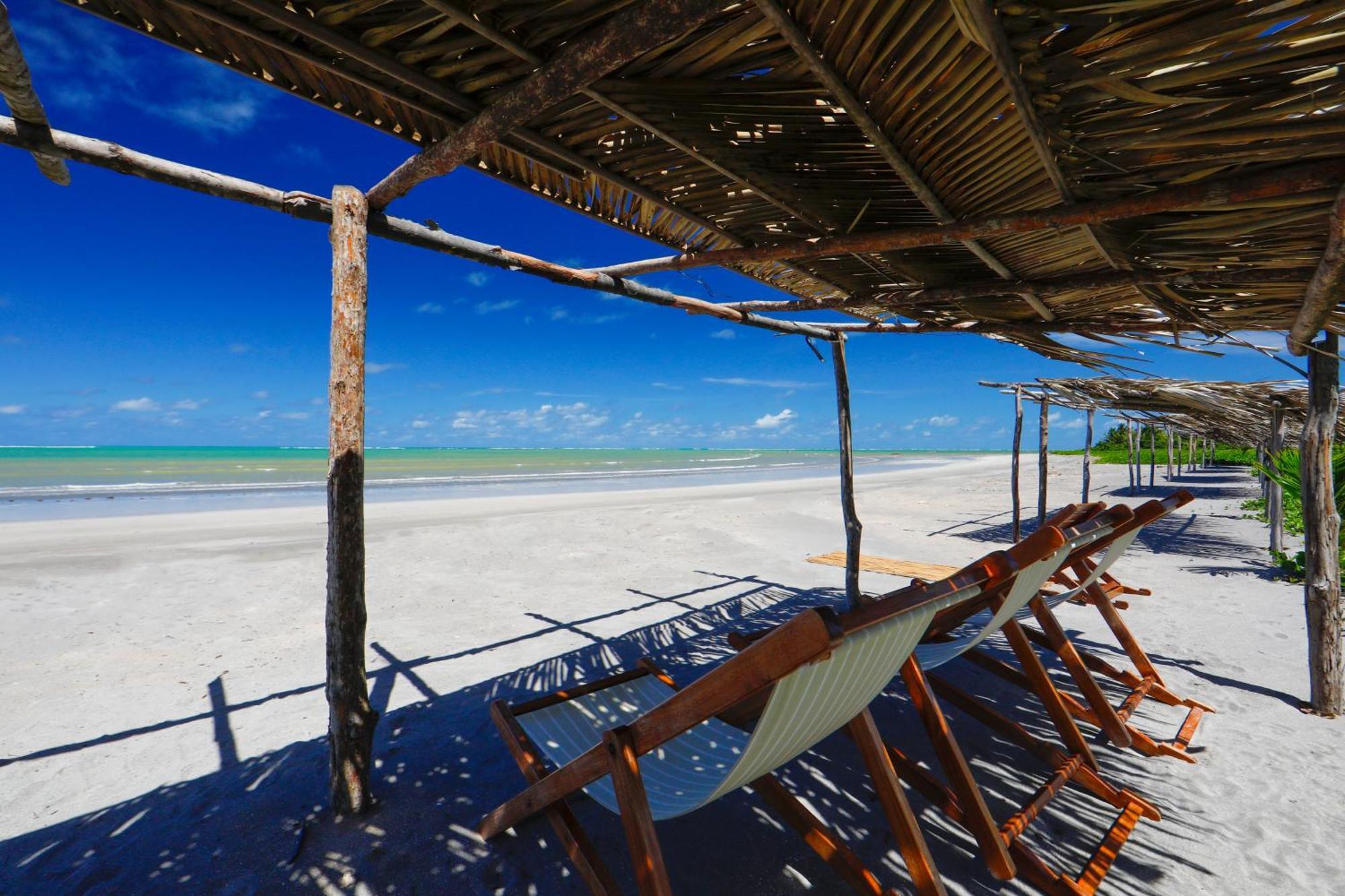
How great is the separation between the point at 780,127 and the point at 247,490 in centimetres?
2169

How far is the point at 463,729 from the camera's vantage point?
300cm

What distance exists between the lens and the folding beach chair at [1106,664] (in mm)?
2619

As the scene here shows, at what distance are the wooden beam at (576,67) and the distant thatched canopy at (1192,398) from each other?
5.86 metres

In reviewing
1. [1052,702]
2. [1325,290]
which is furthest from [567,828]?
[1325,290]

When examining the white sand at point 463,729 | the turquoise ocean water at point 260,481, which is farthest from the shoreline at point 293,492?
the white sand at point 463,729

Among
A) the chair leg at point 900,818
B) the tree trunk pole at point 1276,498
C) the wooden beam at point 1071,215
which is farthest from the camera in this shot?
→ the tree trunk pole at point 1276,498

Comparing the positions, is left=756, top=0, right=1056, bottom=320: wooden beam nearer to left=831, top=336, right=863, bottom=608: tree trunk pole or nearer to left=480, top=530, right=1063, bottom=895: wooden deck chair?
left=480, top=530, right=1063, bottom=895: wooden deck chair

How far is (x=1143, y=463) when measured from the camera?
3347cm

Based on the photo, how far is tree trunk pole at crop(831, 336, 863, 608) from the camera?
16.3ft

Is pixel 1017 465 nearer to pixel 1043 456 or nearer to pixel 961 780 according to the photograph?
pixel 1043 456

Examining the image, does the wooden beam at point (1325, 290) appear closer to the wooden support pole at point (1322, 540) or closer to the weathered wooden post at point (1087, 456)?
the wooden support pole at point (1322, 540)

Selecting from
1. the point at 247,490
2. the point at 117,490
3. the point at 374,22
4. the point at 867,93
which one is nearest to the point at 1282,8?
the point at 867,93

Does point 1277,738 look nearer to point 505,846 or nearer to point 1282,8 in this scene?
point 1282,8

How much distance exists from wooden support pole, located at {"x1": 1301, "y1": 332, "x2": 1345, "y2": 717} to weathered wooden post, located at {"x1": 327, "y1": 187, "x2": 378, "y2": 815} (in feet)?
15.2
